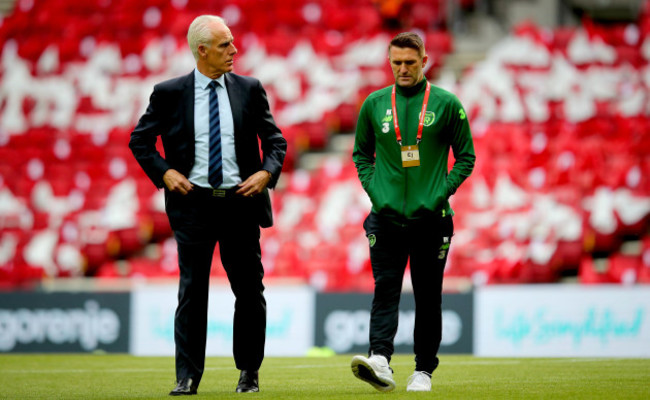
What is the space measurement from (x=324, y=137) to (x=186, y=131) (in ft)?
32.2

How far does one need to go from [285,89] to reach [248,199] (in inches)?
408

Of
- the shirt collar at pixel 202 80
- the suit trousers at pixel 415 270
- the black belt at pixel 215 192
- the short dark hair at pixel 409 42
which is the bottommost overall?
the suit trousers at pixel 415 270

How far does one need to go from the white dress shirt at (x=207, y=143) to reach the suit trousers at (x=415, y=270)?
0.71 m

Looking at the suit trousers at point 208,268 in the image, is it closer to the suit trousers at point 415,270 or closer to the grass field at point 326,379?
the grass field at point 326,379

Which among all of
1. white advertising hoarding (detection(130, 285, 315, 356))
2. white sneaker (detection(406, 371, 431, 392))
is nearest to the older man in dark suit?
white sneaker (detection(406, 371, 431, 392))

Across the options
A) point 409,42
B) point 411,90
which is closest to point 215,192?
point 411,90

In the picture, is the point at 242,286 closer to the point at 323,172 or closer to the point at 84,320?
the point at 84,320

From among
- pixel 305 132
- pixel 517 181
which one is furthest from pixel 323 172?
pixel 517 181

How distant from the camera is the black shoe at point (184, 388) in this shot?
513 centimetres

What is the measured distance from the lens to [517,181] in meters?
12.2

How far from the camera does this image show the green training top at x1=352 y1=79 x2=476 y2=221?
5211 millimetres

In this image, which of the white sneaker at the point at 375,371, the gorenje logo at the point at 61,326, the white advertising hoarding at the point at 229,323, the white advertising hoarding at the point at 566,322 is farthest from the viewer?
the gorenje logo at the point at 61,326

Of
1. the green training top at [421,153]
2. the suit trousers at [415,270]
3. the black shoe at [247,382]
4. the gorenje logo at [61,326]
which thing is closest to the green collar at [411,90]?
the green training top at [421,153]

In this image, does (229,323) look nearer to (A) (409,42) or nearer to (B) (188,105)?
(B) (188,105)
